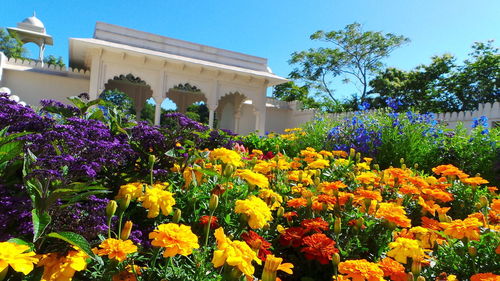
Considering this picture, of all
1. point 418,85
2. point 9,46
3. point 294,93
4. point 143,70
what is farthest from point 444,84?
point 9,46

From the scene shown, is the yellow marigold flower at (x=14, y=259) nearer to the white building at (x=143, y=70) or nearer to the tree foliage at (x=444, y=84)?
the white building at (x=143, y=70)

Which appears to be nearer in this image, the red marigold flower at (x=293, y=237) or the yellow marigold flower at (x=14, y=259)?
the yellow marigold flower at (x=14, y=259)

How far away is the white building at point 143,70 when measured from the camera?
1092cm


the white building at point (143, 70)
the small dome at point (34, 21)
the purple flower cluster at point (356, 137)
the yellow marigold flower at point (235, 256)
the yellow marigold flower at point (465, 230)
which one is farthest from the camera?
the small dome at point (34, 21)

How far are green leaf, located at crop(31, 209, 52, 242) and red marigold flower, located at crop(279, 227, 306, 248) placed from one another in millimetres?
935

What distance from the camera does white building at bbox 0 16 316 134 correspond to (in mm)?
10922

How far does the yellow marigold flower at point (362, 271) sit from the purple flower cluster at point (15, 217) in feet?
3.31

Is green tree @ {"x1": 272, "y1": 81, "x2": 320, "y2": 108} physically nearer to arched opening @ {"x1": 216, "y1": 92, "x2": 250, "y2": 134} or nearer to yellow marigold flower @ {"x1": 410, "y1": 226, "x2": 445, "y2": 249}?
arched opening @ {"x1": 216, "y1": 92, "x2": 250, "y2": 134}

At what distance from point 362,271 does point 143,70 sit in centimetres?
1147

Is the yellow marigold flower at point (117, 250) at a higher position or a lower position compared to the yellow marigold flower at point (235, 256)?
lower

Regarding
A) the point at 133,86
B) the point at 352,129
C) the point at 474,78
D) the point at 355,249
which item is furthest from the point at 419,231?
the point at 474,78

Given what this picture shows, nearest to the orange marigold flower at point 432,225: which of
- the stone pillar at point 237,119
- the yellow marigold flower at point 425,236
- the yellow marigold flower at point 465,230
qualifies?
the yellow marigold flower at point 425,236

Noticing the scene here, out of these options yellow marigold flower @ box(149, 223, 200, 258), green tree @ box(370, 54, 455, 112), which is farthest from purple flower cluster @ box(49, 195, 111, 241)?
green tree @ box(370, 54, 455, 112)

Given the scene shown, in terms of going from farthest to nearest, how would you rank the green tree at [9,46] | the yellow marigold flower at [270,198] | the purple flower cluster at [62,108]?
the green tree at [9,46] → the purple flower cluster at [62,108] → the yellow marigold flower at [270,198]
